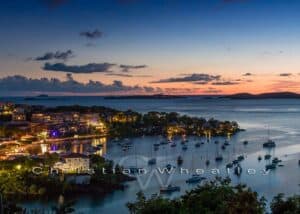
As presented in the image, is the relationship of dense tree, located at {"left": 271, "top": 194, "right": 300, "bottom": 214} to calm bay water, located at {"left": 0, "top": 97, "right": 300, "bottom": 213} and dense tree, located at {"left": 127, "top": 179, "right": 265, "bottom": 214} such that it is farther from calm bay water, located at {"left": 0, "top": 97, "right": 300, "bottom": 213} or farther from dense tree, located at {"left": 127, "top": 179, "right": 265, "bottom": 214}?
calm bay water, located at {"left": 0, "top": 97, "right": 300, "bottom": 213}

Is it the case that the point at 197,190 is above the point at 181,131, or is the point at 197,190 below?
above

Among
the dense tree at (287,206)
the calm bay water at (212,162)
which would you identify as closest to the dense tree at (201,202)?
the dense tree at (287,206)

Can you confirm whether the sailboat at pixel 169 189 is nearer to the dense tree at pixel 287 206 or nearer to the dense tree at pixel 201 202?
the dense tree at pixel 201 202

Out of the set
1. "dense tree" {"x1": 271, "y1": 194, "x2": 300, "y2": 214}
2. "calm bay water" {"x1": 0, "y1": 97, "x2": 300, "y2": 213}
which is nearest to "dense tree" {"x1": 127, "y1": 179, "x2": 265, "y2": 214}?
"dense tree" {"x1": 271, "y1": 194, "x2": 300, "y2": 214}

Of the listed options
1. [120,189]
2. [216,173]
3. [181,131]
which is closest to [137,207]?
[120,189]

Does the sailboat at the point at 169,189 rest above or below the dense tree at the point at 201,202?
below

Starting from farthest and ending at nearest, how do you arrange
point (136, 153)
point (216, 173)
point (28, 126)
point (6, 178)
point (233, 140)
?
point (28, 126)
point (233, 140)
point (136, 153)
point (216, 173)
point (6, 178)

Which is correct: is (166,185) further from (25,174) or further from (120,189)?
(25,174)

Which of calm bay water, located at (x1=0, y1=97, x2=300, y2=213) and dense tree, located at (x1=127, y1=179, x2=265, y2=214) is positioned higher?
dense tree, located at (x1=127, y1=179, x2=265, y2=214)

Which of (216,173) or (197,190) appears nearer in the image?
(197,190)

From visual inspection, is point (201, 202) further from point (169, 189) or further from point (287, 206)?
point (169, 189)

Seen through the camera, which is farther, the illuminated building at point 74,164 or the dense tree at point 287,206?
the illuminated building at point 74,164
